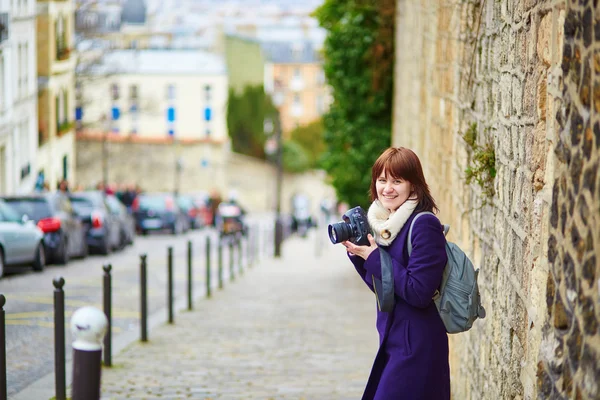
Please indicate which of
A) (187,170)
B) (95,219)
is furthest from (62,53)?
(187,170)

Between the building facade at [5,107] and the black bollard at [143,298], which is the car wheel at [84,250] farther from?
the building facade at [5,107]

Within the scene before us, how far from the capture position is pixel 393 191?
486cm

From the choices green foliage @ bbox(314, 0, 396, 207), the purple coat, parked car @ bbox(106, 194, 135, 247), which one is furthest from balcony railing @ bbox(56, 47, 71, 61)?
the purple coat

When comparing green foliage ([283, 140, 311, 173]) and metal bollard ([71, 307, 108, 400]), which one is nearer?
metal bollard ([71, 307, 108, 400])

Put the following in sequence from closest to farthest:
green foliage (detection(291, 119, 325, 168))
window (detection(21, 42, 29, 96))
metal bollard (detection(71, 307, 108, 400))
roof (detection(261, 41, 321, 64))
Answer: metal bollard (detection(71, 307, 108, 400)) → window (detection(21, 42, 29, 96)) → green foliage (detection(291, 119, 325, 168)) → roof (detection(261, 41, 321, 64))

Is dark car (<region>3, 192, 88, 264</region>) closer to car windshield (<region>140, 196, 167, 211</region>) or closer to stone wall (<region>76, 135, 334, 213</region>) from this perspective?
car windshield (<region>140, 196, 167, 211</region>)

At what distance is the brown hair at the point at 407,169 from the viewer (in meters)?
4.84

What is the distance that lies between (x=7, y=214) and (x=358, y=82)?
7.78m

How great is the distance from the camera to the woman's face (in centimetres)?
486

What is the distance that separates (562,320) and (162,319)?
31.2ft

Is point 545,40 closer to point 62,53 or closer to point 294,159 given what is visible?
point 62,53

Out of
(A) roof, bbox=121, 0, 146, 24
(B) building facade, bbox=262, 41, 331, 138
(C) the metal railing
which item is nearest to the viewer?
(C) the metal railing

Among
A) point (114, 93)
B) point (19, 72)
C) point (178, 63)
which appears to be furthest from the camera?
point (178, 63)

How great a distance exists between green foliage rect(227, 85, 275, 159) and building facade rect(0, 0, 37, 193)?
60.5 metres
